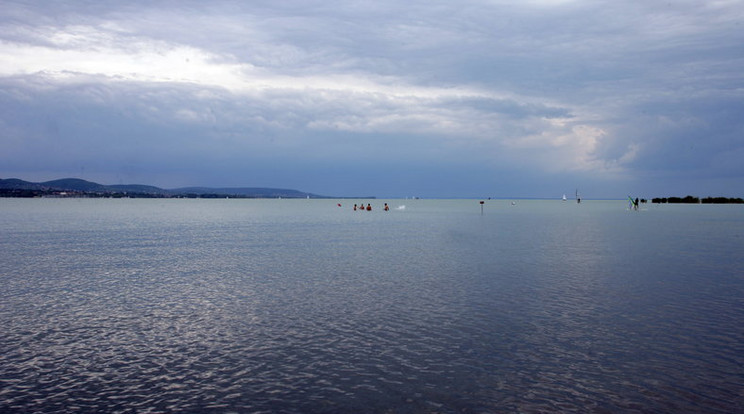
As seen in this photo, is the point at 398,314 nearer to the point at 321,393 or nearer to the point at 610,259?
the point at 321,393

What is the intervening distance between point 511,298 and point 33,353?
2005 centimetres

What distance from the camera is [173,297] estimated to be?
2688 cm

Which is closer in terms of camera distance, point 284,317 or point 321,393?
point 321,393

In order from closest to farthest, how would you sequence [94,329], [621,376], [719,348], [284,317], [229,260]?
[621,376]
[719,348]
[94,329]
[284,317]
[229,260]

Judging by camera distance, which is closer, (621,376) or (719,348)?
(621,376)

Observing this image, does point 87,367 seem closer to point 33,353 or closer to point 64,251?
point 33,353

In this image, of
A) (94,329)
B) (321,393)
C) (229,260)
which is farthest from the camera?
(229,260)

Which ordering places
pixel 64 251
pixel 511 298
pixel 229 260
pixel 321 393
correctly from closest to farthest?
pixel 321 393
pixel 511 298
pixel 229 260
pixel 64 251

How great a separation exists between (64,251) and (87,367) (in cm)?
3717

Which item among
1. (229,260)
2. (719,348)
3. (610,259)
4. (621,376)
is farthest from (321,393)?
(610,259)

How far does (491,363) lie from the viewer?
54.5 ft

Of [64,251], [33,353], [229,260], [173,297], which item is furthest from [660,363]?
[64,251]

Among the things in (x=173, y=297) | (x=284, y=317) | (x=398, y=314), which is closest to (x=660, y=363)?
(x=398, y=314)

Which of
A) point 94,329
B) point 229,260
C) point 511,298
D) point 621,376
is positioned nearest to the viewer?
point 621,376
